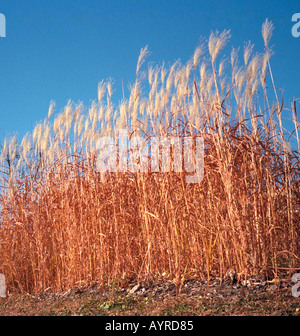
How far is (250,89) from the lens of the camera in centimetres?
342

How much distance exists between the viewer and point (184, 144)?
3506 mm

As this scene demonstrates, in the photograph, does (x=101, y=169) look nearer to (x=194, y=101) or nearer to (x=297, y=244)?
(x=194, y=101)

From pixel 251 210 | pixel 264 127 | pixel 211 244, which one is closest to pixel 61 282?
pixel 211 244

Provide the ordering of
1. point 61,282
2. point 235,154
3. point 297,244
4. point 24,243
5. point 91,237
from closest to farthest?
point 235,154, point 297,244, point 91,237, point 61,282, point 24,243

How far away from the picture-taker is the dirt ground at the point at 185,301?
2762 millimetres

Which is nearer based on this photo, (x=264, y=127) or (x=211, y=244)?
(x=211, y=244)

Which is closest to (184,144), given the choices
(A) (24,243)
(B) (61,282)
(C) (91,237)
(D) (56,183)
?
(C) (91,237)

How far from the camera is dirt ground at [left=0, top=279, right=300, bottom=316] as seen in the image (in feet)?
9.06

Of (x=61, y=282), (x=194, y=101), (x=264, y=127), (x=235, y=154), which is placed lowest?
(x=61, y=282)

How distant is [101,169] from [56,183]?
770 mm

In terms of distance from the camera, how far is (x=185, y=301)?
3025 millimetres
